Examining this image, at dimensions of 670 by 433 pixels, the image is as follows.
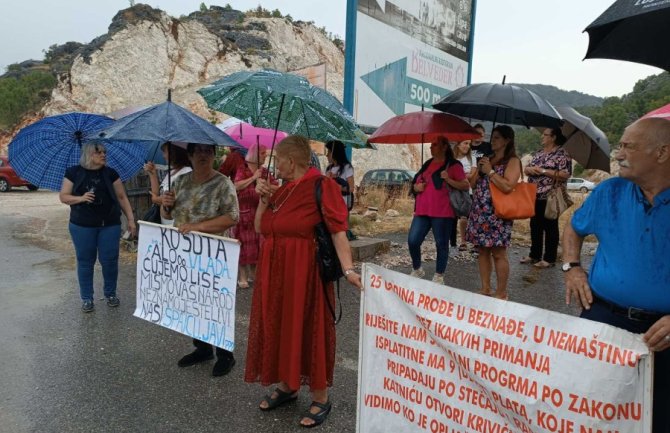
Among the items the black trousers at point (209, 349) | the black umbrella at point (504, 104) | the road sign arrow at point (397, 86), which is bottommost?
the black trousers at point (209, 349)

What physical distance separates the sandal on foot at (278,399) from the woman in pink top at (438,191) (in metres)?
2.76

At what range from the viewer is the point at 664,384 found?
1.98 m

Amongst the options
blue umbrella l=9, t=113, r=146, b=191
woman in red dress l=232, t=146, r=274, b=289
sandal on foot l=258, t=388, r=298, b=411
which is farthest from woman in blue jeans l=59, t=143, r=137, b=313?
sandal on foot l=258, t=388, r=298, b=411

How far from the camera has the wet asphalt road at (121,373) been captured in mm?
2939

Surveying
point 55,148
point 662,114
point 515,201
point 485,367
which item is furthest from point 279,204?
point 55,148

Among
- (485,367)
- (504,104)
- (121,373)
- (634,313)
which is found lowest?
(121,373)

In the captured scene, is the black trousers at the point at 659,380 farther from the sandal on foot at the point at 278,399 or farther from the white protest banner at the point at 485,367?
the sandal on foot at the point at 278,399

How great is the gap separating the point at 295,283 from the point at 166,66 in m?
Result: 32.1

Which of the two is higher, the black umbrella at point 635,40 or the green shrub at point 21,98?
the green shrub at point 21,98

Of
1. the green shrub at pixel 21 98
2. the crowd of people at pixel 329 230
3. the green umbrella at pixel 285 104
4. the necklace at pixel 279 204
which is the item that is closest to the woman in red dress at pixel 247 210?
the crowd of people at pixel 329 230

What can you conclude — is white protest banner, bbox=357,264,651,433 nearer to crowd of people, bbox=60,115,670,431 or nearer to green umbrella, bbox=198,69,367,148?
crowd of people, bbox=60,115,670,431

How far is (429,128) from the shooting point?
5.13m

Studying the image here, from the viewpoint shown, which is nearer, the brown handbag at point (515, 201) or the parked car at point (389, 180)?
the brown handbag at point (515, 201)

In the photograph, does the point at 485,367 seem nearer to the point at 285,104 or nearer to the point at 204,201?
the point at 204,201
